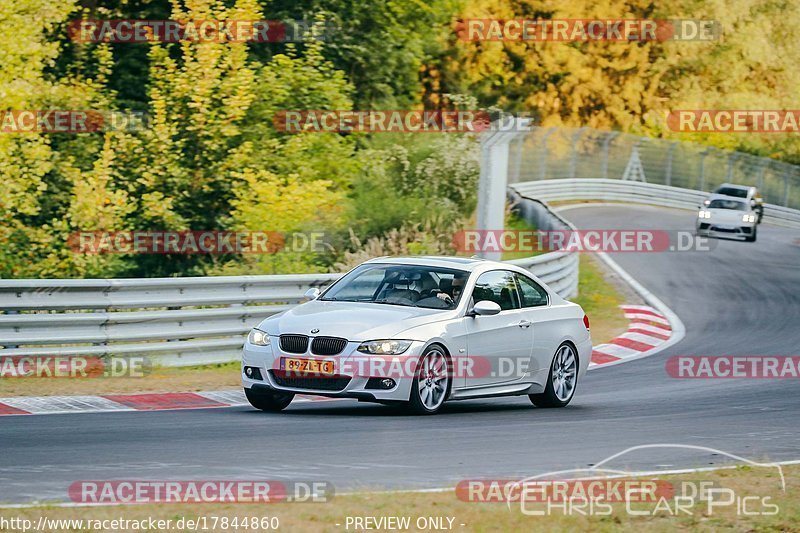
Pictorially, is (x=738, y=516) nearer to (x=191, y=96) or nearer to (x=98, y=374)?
(x=98, y=374)

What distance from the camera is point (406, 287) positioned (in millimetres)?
12484

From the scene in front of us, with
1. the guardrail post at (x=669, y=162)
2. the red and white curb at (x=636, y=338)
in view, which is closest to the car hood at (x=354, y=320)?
the red and white curb at (x=636, y=338)

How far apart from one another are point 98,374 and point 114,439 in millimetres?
4715

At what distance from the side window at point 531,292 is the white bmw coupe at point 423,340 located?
→ 13mm

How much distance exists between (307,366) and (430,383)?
1.12 metres

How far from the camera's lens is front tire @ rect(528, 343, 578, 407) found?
43.5 ft

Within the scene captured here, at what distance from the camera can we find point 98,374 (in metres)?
14.4
